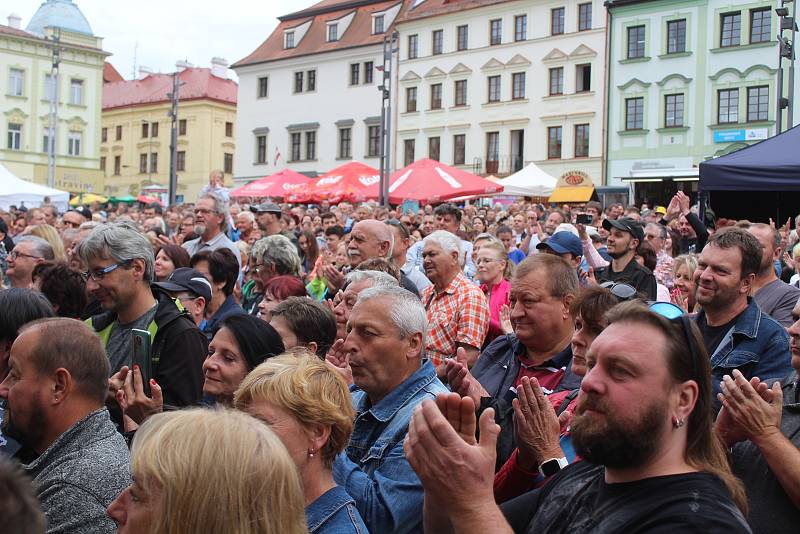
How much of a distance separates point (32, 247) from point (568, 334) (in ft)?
15.0

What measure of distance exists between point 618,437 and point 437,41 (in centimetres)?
4391

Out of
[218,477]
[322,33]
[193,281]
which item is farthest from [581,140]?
[218,477]

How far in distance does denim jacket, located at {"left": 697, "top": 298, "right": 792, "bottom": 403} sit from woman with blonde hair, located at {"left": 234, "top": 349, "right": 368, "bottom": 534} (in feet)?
6.63

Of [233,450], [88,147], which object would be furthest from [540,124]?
[233,450]

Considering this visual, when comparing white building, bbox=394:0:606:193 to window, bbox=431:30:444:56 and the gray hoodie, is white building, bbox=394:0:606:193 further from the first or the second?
the gray hoodie

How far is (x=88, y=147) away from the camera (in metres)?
60.0

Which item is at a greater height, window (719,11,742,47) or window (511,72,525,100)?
window (719,11,742,47)

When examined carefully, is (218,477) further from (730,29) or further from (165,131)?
(165,131)

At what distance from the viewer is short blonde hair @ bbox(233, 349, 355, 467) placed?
2.98 m

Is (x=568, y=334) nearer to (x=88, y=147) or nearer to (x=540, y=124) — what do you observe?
(x=540, y=124)

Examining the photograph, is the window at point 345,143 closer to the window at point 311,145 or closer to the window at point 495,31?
the window at point 311,145

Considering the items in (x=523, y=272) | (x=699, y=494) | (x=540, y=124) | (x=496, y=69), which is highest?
(x=496, y=69)

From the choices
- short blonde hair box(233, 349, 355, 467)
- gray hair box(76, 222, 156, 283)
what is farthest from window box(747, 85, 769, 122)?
short blonde hair box(233, 349, 355, 467)

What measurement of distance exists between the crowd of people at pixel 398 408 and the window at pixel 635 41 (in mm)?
34505
